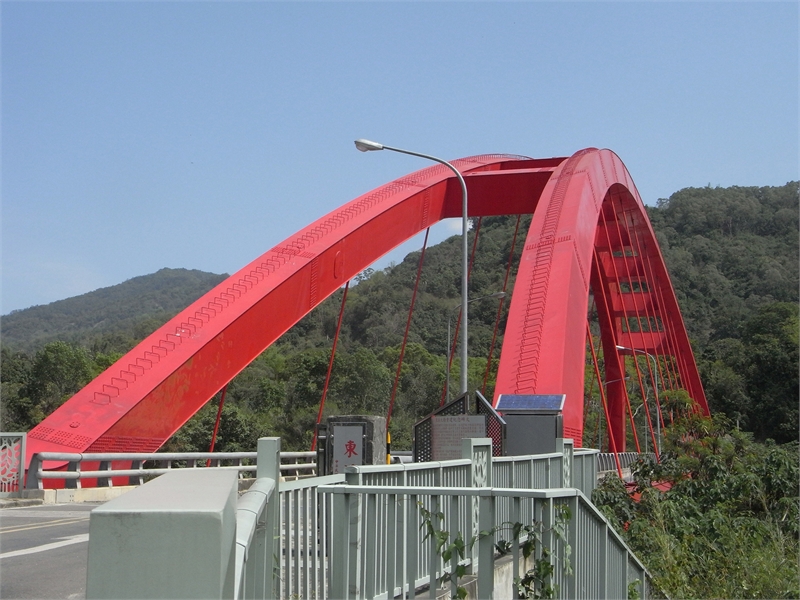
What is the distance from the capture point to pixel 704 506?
12.4 meters

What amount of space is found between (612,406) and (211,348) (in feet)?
76.9

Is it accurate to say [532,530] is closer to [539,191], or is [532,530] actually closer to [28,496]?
[28,496]

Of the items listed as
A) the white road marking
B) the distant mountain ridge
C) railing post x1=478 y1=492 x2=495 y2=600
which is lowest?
the white road marking

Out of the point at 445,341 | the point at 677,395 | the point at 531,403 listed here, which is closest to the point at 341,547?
the point at 531,403

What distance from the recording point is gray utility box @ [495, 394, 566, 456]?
10734 millimetres

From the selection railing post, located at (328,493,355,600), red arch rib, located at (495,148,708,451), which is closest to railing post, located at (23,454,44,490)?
red arch rib, located at (495,148,708,451)

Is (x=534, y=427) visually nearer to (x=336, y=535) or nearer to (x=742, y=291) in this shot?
(x=336, y=535)

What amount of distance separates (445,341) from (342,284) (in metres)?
60.4

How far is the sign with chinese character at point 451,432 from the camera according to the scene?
9.63 metres

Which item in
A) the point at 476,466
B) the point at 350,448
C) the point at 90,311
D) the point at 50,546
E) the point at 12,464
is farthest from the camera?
the point at 90,311

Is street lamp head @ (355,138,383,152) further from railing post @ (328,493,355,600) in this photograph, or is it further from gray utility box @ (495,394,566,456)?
railing post @ (328,493,355,600)

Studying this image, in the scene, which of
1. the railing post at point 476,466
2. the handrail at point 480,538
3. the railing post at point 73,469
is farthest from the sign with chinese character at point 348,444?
the railing post at point 73,469

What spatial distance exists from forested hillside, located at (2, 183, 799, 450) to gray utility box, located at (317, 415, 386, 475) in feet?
94.6

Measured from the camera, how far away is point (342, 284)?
1522 centimetres
